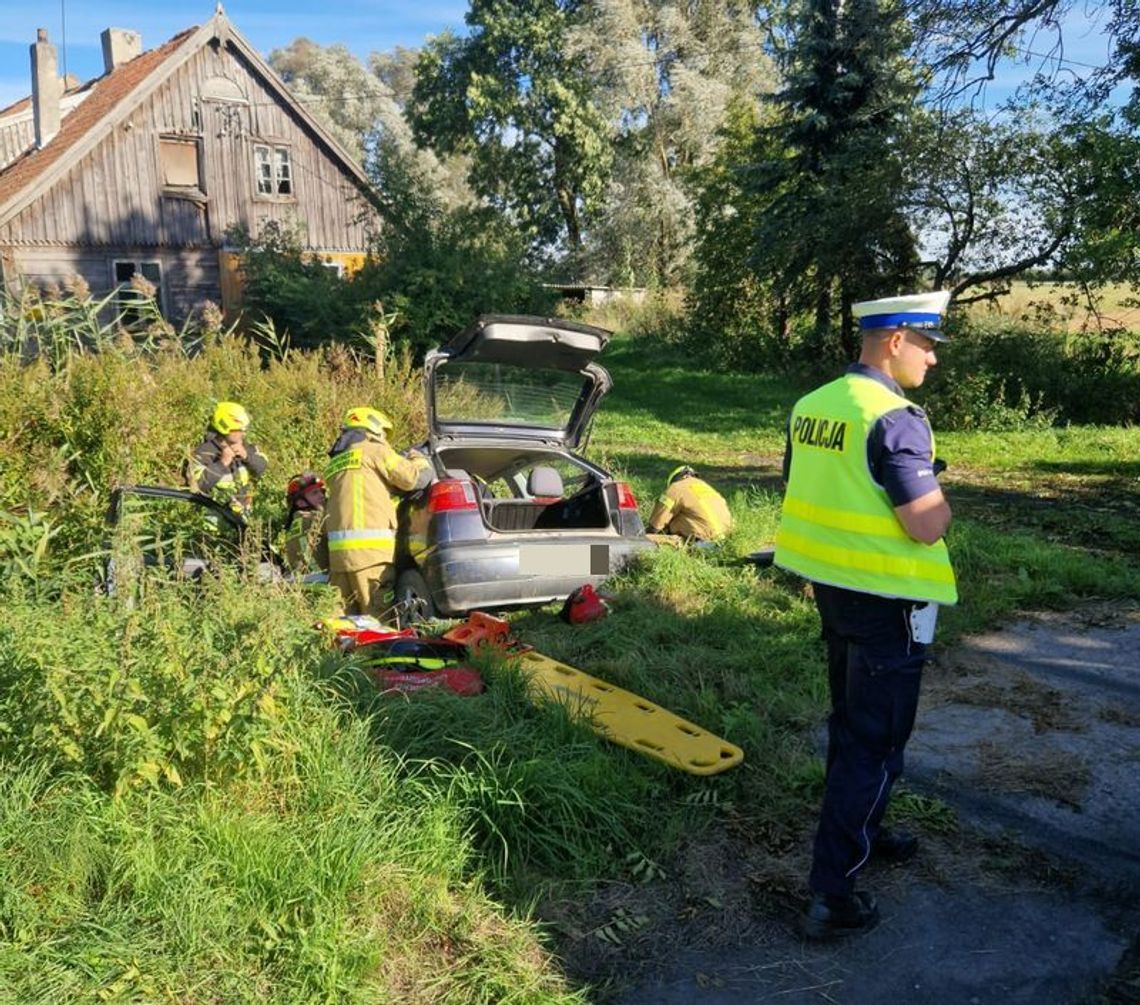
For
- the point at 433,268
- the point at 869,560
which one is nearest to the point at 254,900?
the point at 869,560

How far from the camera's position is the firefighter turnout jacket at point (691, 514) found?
7.62 meters

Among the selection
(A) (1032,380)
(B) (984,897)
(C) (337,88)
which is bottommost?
(B) (984,897)


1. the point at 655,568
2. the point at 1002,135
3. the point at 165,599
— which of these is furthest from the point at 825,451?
the point at 1002,135

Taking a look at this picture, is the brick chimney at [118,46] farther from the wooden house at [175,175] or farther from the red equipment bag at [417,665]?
the red equipment bag at [417,665]

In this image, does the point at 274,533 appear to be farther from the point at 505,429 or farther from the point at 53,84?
the point at 53,84

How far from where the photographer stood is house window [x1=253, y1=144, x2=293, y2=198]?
91.6 feet

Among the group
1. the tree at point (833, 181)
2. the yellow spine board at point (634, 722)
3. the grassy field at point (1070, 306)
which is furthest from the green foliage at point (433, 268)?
the yellow spine board at point (634, 722)

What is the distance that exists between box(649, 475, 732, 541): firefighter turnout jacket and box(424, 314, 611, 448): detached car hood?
885mm

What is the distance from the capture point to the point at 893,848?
3.53 metres

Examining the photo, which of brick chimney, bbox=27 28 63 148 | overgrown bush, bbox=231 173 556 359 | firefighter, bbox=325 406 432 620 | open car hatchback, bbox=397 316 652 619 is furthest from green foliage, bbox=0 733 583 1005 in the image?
brick chimney, bbox=27 28 63 148

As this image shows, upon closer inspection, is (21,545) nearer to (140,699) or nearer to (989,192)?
(140,699)

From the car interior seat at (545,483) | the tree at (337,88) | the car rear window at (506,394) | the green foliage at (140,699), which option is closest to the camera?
the green foliage at (140,699)

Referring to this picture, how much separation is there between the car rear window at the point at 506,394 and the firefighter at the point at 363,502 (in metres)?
0.79

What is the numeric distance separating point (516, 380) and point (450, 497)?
1.39 metres
